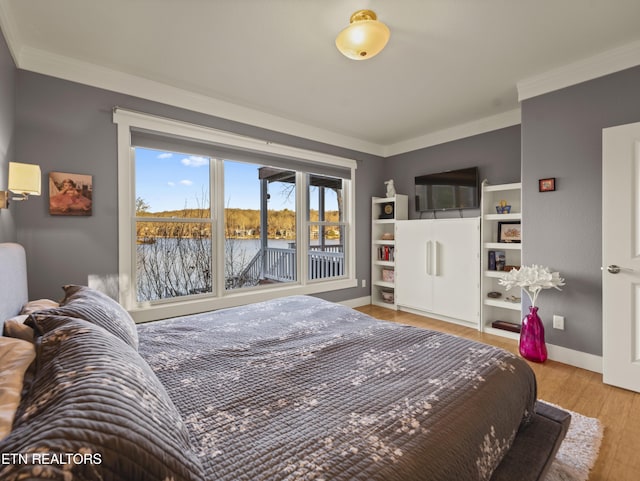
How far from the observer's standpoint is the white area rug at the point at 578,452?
1.50 m

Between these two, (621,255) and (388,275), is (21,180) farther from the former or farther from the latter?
(388,275)

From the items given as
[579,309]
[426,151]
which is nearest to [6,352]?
[579,309]

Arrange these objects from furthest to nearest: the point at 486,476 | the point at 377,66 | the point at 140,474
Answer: the point at 377,66 → the point at 486,476 → the point at 140,474

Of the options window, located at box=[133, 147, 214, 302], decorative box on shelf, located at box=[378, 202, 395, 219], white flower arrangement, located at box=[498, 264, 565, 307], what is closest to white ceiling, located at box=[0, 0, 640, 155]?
window, located at box=[133, 147, 214, 302]

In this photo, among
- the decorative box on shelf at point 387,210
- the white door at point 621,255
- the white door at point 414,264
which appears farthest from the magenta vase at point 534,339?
the decorative box on shelf at point 387,210

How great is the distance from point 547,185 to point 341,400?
2944mm

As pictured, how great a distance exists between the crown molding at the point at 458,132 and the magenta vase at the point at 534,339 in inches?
89.4

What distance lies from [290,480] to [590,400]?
2609 mm

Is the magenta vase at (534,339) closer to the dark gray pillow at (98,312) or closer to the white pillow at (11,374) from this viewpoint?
the dark gray pillow at (98,312)

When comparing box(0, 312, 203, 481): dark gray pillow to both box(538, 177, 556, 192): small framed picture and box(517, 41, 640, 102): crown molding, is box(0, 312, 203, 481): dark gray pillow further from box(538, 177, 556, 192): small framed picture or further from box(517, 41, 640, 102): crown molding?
box(517, 41, 640, 102): crown molding

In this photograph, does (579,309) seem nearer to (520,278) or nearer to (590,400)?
(520,278)

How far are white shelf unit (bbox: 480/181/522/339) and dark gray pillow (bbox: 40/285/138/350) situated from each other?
368cm

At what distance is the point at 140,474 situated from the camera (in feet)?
1.85

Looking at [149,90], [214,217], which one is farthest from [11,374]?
[149,90]
